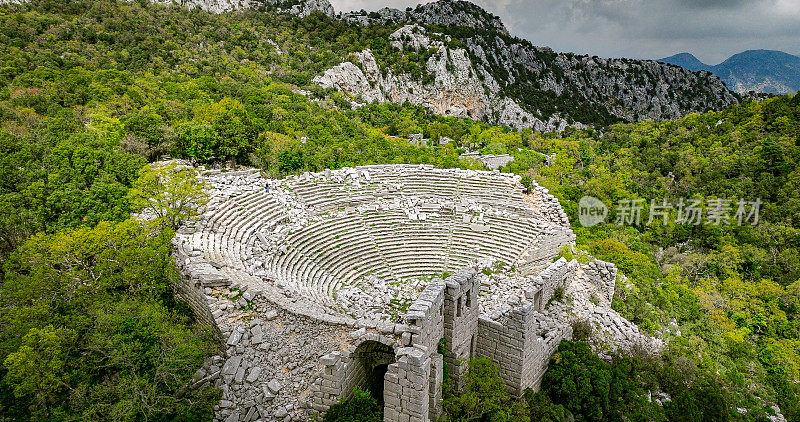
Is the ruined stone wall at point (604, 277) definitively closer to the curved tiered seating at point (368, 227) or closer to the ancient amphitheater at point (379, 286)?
the ancient amphitheater at point (379, 286)

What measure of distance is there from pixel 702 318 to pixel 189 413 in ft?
65.1

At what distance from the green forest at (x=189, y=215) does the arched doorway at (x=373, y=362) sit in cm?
118

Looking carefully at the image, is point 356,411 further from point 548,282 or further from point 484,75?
point 484,75

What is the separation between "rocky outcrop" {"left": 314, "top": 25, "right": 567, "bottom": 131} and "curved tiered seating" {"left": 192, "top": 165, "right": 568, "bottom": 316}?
39.8m

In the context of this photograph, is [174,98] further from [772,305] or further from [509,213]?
[772,305]

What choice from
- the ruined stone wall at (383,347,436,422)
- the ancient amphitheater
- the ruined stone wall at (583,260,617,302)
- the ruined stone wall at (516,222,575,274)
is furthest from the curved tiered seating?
the ruined stone wall at (383,347,436,422)

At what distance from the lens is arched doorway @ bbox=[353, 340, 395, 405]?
9078 mm

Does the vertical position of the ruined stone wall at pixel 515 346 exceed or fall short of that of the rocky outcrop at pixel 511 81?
it falls short

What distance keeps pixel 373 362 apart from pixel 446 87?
208 feet

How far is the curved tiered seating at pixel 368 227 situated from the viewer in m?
14.8

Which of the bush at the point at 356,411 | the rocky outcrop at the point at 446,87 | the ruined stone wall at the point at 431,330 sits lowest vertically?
the bush at the point at 356,411

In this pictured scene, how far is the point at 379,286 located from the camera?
15.5 meters

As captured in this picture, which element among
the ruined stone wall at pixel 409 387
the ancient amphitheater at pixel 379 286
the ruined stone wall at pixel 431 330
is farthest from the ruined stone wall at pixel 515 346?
the ruined stone wall at pixel 409 387

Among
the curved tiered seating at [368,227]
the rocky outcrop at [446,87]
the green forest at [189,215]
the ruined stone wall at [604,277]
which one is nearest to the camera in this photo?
the green forest at [189,215]
